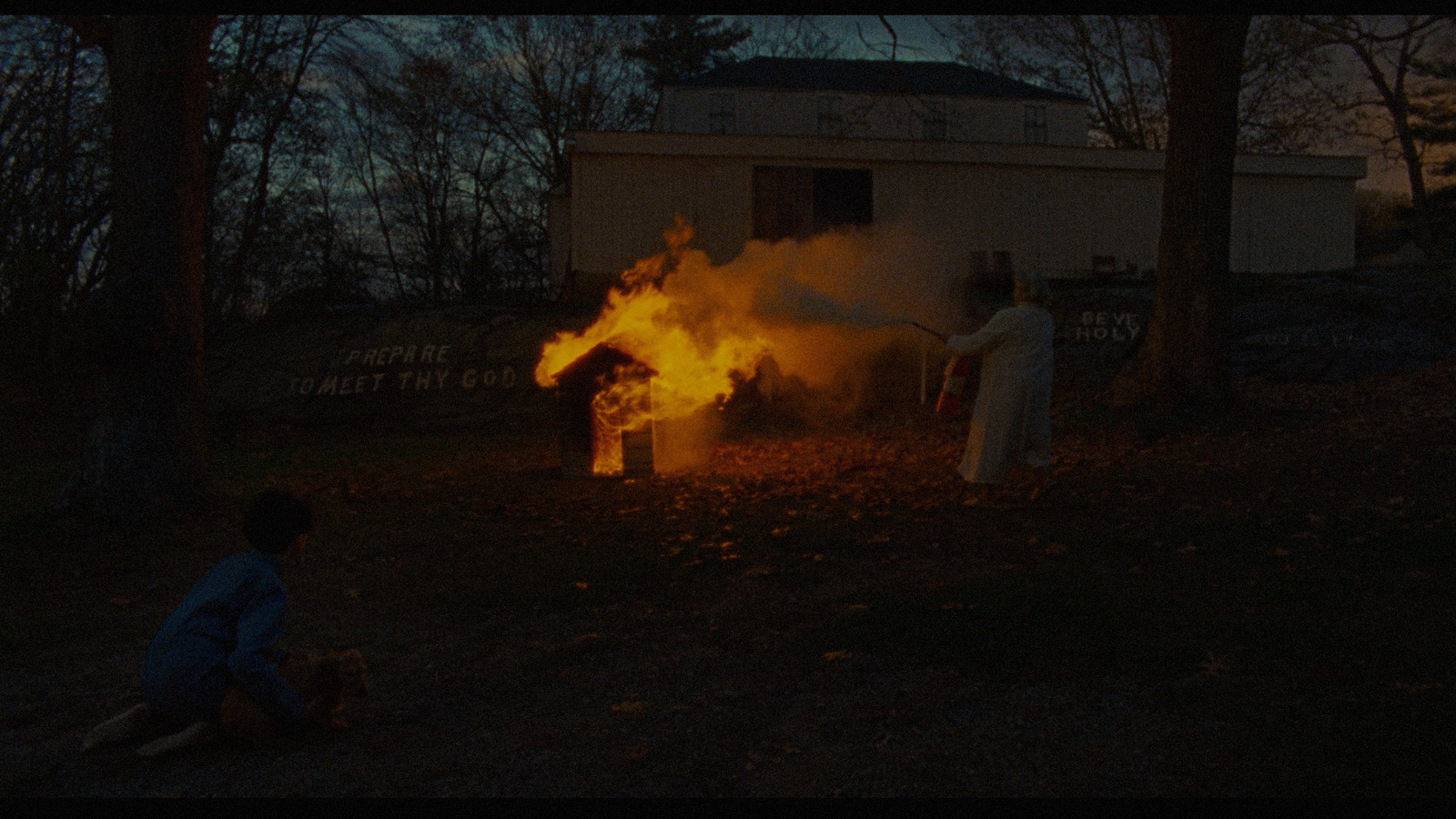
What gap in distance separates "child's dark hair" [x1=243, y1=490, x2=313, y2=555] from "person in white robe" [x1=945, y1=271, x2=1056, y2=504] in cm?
628

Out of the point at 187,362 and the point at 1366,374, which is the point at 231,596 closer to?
the point at 187,362

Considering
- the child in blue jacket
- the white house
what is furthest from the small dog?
the white house

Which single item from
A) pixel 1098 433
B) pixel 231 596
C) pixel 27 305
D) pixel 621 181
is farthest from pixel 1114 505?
pixel 27 305

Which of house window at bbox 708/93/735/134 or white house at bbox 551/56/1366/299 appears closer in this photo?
white house at bbox 551/56/1366/299

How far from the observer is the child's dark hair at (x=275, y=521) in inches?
168

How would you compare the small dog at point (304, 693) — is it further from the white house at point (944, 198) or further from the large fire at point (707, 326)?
the white house at point (944, 198)

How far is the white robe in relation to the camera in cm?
898

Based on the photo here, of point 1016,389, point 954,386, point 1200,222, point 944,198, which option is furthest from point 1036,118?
point 1016,389

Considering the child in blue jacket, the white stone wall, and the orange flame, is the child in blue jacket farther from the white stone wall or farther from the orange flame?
the white stone wall

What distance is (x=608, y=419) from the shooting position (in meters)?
10.9

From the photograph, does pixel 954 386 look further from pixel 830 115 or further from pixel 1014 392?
pixel 830 115

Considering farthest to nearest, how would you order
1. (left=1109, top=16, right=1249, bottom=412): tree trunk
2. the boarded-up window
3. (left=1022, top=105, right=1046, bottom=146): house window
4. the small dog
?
(left=1022, top=105, right=1046, bottom=146): house window
the boarded-up window
(left=1109, top=16, right=1249, bottom=412): tree trunk
the small dog

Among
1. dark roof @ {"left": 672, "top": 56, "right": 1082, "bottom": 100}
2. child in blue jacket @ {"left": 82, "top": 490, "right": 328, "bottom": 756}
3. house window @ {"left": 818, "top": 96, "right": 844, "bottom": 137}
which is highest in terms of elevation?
dark roof @ {"left": 672, "top": 56, "right": 1082, "bottom": 100}

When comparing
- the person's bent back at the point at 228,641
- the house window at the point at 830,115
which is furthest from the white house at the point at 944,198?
the person's bent back at the point at 228,641
